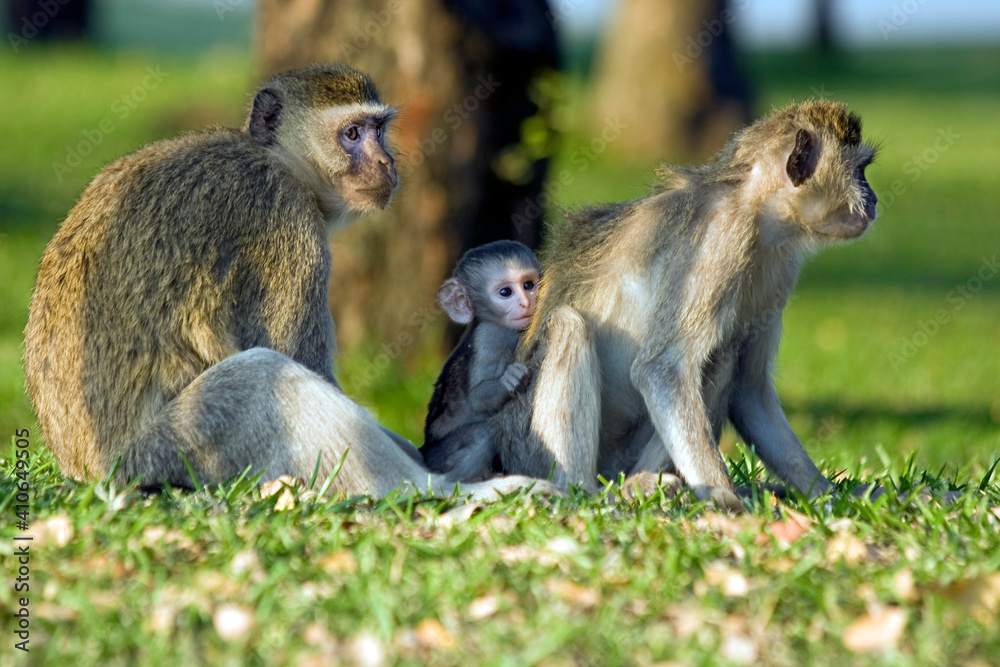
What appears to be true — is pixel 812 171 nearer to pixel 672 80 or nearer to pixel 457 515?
pixel 457 515

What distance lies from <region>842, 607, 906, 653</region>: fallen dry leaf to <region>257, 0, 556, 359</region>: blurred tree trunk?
6.04 meters

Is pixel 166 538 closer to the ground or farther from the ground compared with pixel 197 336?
closer to the ground

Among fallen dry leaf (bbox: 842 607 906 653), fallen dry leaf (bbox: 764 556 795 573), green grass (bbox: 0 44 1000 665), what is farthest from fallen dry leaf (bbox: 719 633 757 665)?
fallen dry leaf (bbox: 764 556 795 573)

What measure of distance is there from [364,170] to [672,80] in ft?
48.7

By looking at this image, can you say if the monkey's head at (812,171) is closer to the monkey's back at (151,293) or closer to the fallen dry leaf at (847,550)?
the fallen dry leaf at (847,550)

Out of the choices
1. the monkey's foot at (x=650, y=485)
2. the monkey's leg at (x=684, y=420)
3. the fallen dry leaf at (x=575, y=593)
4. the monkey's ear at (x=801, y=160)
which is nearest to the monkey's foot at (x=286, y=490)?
the fallen dry leaf at (x=575, y=593)

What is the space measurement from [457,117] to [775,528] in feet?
17.8

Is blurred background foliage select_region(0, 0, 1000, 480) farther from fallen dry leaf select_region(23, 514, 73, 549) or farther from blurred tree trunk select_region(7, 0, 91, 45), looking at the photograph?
fallen dry leaf select_region(23, 514, 73, 549)

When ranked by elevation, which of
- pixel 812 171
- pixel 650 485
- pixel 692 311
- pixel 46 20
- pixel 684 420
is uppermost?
pixel 46 20

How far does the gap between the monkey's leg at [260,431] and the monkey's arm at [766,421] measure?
1.28 m

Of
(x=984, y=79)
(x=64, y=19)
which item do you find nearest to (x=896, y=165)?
(x=984, y=79)

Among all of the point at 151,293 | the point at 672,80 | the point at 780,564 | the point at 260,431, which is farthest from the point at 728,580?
the point at 672,80

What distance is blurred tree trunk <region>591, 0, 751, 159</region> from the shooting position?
63.7ft

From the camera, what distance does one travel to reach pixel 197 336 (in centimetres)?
527
